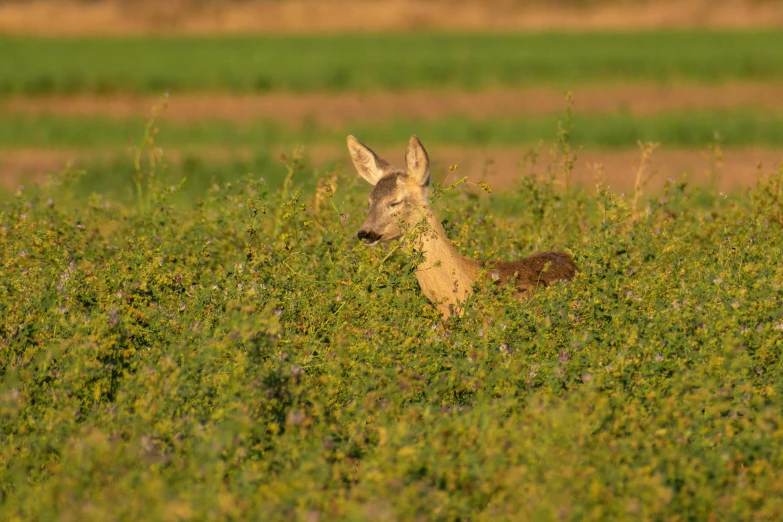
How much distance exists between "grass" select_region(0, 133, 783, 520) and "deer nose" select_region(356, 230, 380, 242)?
0.82 ft

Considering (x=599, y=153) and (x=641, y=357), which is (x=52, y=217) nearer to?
(x=641, y=357)

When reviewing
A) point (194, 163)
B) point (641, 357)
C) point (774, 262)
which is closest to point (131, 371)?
point (641, 357)

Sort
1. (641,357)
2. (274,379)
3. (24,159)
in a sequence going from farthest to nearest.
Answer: (24,159), (641,357), (274,379)

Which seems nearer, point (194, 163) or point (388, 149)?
point (194, 163)

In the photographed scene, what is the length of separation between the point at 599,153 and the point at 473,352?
708 inches

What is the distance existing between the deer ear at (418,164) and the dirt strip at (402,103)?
67.0 feet

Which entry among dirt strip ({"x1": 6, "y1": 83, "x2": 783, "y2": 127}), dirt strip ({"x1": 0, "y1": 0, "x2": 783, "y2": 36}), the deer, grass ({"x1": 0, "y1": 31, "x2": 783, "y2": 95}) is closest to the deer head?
the deer

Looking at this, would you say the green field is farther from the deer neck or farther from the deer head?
the deer head

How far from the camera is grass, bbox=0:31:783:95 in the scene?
35031 millimetres

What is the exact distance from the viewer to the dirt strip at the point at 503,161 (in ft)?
64.2

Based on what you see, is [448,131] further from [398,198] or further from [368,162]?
[398,198]

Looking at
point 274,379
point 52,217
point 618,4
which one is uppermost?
point 618,4

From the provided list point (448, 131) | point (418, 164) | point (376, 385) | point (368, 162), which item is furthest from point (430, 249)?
point (448, 131)

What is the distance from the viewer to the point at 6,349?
20.9 ft
